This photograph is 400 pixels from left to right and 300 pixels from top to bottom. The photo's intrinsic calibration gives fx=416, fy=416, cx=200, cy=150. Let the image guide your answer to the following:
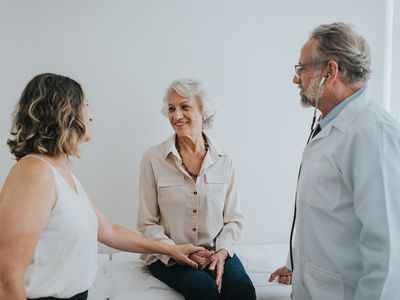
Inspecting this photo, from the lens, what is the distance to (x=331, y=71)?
1.33 metres

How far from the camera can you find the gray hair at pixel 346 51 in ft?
4.27

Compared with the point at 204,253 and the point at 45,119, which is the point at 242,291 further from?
the point at 45,119

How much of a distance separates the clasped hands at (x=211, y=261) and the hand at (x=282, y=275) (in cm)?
22

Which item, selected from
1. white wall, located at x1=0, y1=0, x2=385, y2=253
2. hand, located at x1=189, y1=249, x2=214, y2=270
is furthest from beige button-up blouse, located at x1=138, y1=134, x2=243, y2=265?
white wall, located at x1=0, y1=0, x2=385, y2=253

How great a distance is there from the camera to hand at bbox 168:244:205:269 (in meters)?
1.73

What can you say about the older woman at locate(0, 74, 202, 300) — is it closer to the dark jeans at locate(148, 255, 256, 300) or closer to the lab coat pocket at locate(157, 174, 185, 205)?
the dark jeans at locate(148, 255, 256, 300)

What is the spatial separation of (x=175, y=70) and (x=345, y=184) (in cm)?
130

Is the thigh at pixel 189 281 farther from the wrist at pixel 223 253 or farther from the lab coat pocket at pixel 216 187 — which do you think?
the lab coat pocket at pixel 216 187

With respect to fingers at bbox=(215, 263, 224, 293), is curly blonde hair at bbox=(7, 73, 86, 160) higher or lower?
higher

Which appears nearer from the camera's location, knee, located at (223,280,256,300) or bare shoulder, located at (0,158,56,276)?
bare shoulder, located at (0,158,56,276)

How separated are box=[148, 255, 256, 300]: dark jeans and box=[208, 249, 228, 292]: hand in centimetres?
2

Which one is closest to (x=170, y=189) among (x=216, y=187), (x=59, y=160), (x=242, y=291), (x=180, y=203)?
(x=180, y=203)

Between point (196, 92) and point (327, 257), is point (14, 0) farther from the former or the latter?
point (327, 257)

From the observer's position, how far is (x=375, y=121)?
118cm
